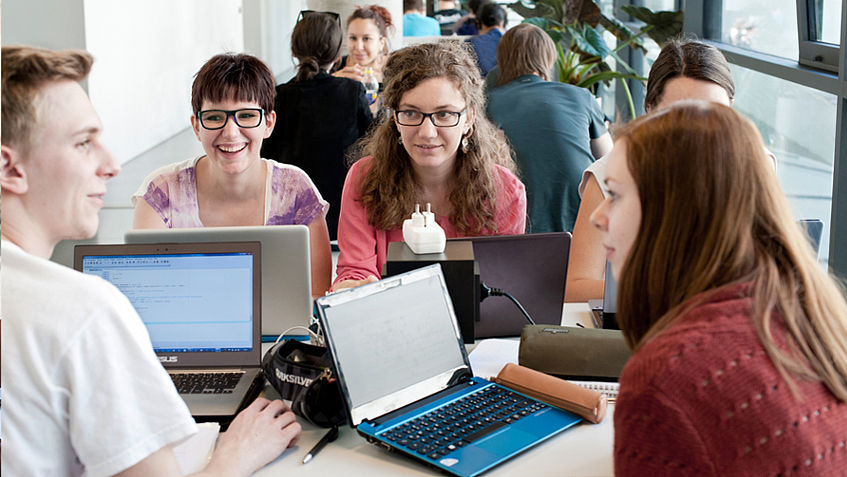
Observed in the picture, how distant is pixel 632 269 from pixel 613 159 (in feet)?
0.53

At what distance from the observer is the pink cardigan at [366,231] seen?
2.44 metres

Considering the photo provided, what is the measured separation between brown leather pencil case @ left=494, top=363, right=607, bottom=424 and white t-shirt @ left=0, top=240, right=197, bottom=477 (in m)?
0.77

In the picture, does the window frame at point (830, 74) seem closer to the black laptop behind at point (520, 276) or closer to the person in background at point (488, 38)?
the black laptop behind at point (520, 276)

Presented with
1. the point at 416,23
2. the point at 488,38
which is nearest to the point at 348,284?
the point at 488,38

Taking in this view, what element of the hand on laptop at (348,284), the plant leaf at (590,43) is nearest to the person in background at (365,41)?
the plant leaf at (590,43)

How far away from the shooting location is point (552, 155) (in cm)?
359

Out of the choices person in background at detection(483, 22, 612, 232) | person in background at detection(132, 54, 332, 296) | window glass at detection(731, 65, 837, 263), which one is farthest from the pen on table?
person in background at detection(483, 22, 612, 232)

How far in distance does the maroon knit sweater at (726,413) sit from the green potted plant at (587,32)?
4119 mm

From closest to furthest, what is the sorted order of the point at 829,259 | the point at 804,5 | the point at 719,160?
the point at 719,160 → the point at 829,259 → the point at 804,5

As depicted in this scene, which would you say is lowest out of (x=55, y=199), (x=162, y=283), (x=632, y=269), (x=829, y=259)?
(x=829, y=259)

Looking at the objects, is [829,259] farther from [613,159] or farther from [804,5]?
[613,159]

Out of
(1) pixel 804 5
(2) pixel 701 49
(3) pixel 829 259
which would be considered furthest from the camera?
(1) pixel 804 5

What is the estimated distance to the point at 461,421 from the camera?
5.12 ft

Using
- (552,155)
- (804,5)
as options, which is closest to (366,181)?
(552,155)
